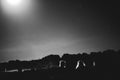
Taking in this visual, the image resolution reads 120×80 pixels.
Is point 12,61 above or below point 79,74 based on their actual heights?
above

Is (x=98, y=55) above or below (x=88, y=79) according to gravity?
above

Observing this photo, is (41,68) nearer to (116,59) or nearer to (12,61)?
(12,61)

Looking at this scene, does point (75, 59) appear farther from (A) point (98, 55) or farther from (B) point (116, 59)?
(B) point (116, 59)

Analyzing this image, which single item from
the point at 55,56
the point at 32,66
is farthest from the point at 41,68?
the point at 55,56

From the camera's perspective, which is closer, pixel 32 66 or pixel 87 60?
pixel 87 60

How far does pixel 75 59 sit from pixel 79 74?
2.16 feet

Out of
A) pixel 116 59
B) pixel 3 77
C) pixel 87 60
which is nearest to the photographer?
pixel 116 59

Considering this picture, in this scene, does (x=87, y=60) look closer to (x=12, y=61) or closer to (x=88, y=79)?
(x=88, y=79)

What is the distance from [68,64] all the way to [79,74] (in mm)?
661

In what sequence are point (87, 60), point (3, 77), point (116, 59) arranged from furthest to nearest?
point (3, 77), point (87, 60), point (116, 59)

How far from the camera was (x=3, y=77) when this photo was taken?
10336mm

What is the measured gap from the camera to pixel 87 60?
928 centimetres

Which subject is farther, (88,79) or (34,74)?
(34,74)

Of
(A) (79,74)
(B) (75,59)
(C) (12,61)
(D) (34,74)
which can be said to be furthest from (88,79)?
(C) (12,61)
